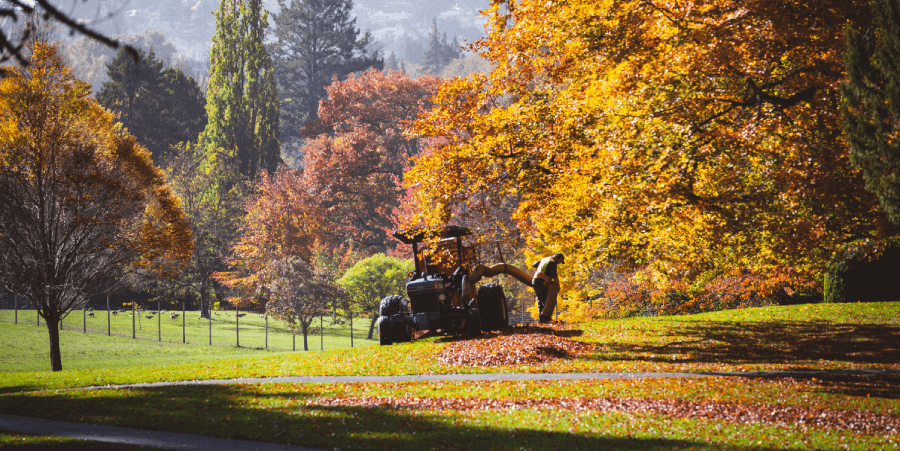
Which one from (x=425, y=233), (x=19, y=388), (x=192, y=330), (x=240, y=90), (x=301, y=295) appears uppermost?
(x=240, y=90)

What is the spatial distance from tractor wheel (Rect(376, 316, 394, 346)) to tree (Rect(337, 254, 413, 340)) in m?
16.6

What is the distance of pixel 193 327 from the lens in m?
34.9

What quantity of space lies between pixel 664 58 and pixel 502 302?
8451mm

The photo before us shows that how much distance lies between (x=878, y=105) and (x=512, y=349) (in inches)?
349

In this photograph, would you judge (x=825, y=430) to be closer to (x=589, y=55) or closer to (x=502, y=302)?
(x=589, y=55)

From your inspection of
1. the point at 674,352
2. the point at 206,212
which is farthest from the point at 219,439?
the point at 206,212

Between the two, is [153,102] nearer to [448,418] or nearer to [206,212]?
[206,212]

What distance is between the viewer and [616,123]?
13.1 m

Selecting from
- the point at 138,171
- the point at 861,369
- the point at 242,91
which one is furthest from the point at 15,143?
the point at 242,91

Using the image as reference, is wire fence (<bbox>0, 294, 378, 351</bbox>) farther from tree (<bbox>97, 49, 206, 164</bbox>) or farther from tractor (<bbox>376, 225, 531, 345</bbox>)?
tree (<bbox>97, 49, 206, 164</bbox>)

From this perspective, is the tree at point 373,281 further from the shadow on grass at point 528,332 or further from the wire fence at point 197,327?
the shadow on grass at point 528,332

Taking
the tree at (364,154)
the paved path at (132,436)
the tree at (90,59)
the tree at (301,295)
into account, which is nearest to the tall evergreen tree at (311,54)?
the tree at (364,154)

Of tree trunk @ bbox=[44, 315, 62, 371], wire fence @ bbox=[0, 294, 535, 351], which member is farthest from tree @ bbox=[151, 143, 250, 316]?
tree trunk @ bbox=[44, 315, 62, 371]

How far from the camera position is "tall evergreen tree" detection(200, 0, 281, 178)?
4781 centimetres
